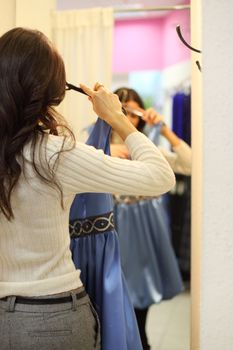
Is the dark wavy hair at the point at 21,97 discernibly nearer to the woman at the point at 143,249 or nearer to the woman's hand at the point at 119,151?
the woman's hand at the point at 119,151

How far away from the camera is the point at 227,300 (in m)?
0.64

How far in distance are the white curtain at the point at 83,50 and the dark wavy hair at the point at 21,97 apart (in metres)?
0.57

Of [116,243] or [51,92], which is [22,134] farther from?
[116,243]

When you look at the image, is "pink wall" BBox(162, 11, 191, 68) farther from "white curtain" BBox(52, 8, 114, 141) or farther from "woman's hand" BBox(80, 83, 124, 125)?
"woman's hand" BBox(80, 83, 124, 125)

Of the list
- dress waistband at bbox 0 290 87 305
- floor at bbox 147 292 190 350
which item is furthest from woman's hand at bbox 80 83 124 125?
floor at bbox 147 292 190 350

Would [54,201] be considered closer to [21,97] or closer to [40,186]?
[40,186]

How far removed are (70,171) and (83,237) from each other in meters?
0.25

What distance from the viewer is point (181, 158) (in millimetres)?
1144

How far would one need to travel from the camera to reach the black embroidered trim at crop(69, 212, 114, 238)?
2.90 ft

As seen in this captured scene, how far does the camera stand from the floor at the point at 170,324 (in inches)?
42.6

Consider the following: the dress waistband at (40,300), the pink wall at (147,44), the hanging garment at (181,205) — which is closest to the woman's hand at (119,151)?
the hanging garment at (181,205)

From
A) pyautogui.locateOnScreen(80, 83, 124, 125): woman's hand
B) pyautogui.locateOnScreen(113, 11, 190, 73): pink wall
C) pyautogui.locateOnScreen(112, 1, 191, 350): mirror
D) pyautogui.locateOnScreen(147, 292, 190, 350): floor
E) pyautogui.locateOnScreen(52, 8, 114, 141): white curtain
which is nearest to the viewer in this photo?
pyautogui.locateOnScreen(80, 83, 124, 125): woman's hand

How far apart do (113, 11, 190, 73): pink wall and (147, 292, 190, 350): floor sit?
0.73m

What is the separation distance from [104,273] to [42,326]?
7.9 inches
